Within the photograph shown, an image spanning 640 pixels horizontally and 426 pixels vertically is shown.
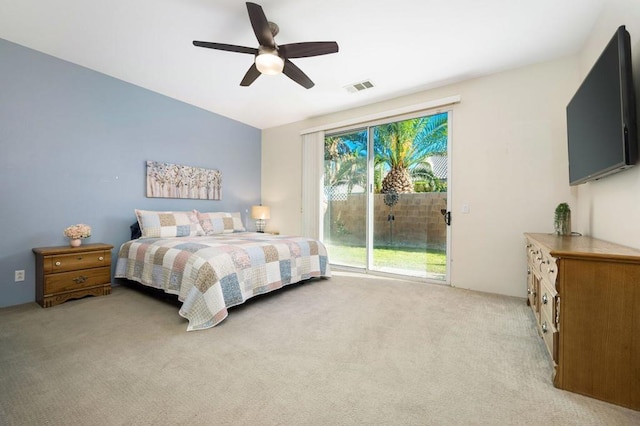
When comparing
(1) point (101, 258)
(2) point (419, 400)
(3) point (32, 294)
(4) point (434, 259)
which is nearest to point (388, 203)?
(4) point (434, 259)

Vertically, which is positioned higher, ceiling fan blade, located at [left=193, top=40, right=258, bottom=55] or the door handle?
ceiling fan blade, located at [left=193, top=40, right=258, bottom=55]

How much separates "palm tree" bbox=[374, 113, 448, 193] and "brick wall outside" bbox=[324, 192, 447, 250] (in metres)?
0.26

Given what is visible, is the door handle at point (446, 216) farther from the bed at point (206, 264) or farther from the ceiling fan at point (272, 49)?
the ceiling fan at point (272, 49)

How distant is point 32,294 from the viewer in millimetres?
2803

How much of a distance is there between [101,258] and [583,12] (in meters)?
5.14

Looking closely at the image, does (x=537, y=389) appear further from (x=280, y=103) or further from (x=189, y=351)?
(x=280, y=103)

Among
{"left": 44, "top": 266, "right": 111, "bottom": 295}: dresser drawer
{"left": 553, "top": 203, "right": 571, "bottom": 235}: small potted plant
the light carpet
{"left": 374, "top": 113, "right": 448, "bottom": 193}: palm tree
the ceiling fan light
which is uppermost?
the ceiling fan light

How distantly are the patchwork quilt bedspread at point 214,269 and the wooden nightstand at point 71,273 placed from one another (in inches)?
10.6

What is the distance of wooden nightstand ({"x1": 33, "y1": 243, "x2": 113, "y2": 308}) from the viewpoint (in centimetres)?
261

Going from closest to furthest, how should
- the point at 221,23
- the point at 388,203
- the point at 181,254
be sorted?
1. the point at 221,23
2. the point at 181,254
3. the point at 388,203

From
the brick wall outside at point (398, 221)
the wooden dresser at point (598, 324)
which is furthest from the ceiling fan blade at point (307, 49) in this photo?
the brick wall outside at point (398, 221)

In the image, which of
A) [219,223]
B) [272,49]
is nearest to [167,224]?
[219,223]

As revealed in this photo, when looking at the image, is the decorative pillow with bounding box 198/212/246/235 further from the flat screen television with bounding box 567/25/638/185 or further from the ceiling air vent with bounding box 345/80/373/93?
the flat screen television with bounding box 567/25/638/185

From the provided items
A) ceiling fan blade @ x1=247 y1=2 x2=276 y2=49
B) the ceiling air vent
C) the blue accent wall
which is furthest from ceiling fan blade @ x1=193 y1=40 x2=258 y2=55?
the blue accent wall
